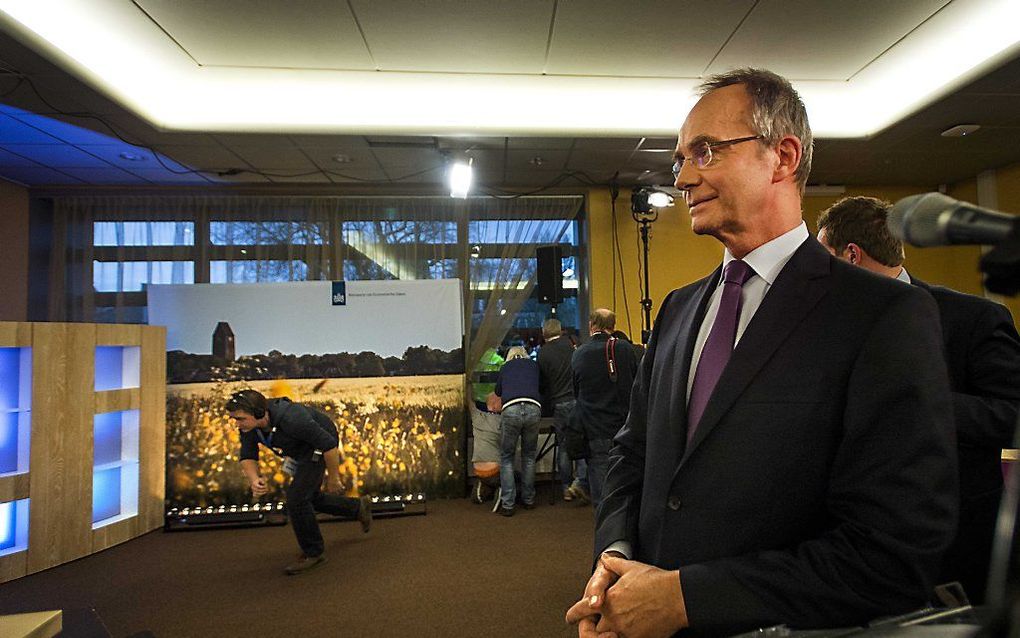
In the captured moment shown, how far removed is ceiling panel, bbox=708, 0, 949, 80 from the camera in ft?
11.1

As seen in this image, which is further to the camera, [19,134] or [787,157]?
[19,134]

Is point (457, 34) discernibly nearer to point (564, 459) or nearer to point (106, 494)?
point (564, 459)

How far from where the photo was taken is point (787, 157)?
0.98 m

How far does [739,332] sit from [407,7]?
125 inches

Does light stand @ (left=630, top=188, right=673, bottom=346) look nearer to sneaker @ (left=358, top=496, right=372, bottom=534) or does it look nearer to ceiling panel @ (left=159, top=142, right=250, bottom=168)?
sneaker @ (left=358, top=496, right=372, bottom=534)

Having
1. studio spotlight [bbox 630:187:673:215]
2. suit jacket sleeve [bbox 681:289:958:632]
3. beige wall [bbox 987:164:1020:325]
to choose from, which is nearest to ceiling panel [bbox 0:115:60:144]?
studio spotlight [bbox 630:187:673:215]

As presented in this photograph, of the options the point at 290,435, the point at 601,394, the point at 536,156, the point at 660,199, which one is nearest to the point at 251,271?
the point at 290,435

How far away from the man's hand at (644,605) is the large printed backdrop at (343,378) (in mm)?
4692

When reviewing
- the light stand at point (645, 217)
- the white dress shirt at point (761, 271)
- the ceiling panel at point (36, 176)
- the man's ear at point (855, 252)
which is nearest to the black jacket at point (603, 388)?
the light stand at point (645, 217)

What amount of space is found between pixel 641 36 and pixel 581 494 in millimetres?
3806

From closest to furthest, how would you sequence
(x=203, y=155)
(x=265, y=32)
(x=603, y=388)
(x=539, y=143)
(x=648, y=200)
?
(x=265, y=32) → (x=603, y=388) → (x=539, y=143) → (x=203, y=155) → (x=648, y=200)

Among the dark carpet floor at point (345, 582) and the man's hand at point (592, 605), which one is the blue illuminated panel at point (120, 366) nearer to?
the dark carpet floor at point (345, 582)

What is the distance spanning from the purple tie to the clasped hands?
0.22 metres

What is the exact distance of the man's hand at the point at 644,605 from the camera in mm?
782
